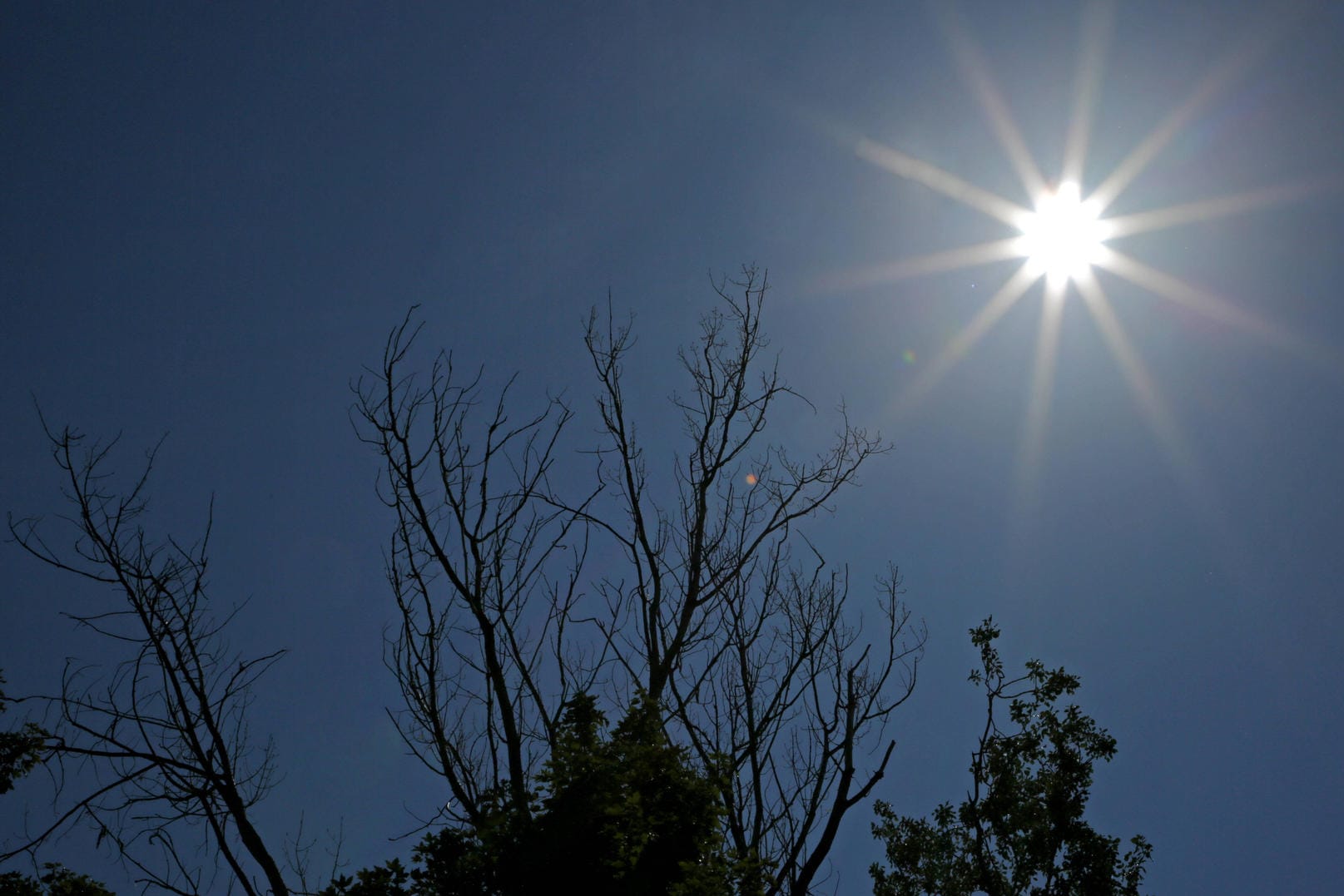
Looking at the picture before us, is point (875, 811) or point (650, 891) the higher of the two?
point (875, 811)

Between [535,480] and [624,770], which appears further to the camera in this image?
[535,480]

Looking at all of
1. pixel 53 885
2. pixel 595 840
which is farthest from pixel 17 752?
pixel 595 840

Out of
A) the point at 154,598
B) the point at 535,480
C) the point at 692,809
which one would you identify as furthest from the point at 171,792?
the point at 692,809

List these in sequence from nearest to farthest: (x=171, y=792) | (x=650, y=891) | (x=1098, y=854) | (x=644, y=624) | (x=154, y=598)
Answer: (x=650, y=891)
(x=171, y=792)
(x=154, y=598)
(x=644, y=624)
(x=1098, y=854)

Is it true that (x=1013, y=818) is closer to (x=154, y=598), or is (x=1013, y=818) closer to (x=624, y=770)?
(x=624, y=770)

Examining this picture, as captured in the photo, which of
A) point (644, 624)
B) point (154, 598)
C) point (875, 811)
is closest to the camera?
point (154, 598)

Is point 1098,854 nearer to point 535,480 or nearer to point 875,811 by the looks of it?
point 875,811

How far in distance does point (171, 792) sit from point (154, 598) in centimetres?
160

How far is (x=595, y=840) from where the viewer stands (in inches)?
211

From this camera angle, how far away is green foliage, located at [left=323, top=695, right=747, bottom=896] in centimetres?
529

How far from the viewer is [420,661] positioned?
7.75 meters

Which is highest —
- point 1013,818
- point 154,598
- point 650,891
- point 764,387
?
point 764,387

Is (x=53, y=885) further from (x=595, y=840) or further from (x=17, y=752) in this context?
(x=595, y=840)

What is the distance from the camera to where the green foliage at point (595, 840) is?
529cm
